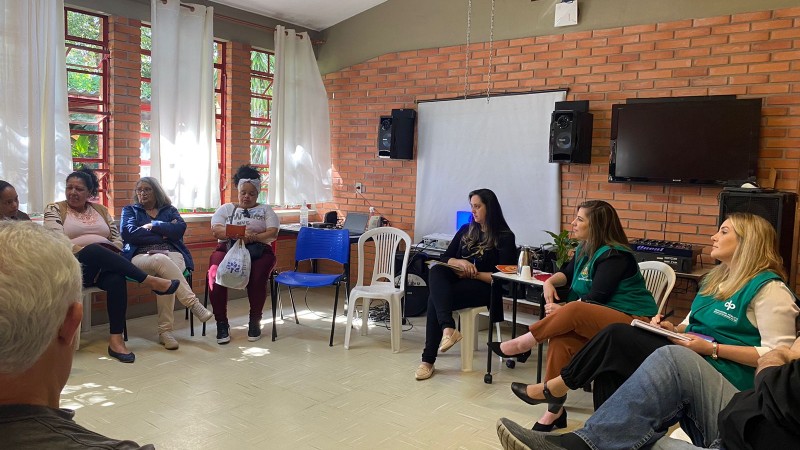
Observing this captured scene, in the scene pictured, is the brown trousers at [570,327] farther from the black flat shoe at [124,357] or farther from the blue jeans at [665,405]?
the black flat shoe at [124,357]

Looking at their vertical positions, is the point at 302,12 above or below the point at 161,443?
above

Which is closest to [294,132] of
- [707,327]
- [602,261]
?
[602,261]

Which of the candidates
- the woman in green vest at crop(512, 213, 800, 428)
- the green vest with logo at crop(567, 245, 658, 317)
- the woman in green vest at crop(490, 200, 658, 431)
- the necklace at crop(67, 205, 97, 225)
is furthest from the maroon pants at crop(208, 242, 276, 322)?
the woman in green vest at crop(512, 213, 800, 428)

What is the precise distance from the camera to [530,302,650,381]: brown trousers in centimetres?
299

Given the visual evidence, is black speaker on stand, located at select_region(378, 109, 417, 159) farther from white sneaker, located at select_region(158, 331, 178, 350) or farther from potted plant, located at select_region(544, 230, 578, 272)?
white sneaker, located at select_region(158, 331, 178, 350)

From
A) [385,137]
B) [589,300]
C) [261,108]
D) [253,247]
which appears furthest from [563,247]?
[261,108]

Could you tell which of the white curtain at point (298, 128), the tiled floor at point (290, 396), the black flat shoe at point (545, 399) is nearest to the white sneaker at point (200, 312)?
the tiled floor at point (290, 396)

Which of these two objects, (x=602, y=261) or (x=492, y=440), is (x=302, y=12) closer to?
(x=602, y=261)

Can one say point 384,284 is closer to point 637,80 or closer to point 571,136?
point 571,136

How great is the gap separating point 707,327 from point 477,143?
3277mm

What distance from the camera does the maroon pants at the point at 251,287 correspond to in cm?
469

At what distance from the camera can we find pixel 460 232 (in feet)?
14.6

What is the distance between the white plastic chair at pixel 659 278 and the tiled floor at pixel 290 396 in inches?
32.4

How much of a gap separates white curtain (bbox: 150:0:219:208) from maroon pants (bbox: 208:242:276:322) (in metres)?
0.98
